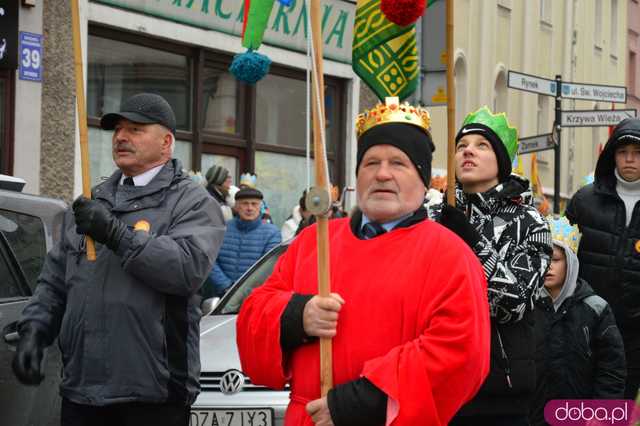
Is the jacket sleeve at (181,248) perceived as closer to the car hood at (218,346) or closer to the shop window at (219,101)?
the car hood at (218,346)

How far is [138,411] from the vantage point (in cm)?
475

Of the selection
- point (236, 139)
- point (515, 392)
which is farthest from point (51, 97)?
point (515, 392)

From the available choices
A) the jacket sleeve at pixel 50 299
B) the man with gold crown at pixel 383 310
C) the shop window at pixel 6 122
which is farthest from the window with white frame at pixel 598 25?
the man with gold crown at pixel 383 310

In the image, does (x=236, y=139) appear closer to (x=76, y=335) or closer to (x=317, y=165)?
(x=76, y=335)

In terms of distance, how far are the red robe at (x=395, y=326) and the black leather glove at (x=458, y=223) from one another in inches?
26.9

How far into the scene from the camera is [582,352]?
596cm

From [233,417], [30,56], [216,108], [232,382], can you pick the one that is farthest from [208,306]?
[216,108]

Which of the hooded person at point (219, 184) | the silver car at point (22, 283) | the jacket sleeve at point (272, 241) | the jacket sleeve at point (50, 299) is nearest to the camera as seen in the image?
the jacket sleeve at point (50, 299)

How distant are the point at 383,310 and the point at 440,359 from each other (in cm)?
23

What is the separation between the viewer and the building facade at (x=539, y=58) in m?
25.2

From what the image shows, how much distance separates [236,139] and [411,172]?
1275 centimetres

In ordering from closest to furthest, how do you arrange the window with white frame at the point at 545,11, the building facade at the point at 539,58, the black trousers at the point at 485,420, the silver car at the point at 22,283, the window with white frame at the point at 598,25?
the black trousers at the point at 485,420 < the silver car at the point at 22,283 < the building facade at the point at 539,58 < the window with white frame at the point at 545,11 < the window with white frame at the point at 598,25

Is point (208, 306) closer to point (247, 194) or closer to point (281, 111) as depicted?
point (247, 194)

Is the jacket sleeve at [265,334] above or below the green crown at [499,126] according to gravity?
below
